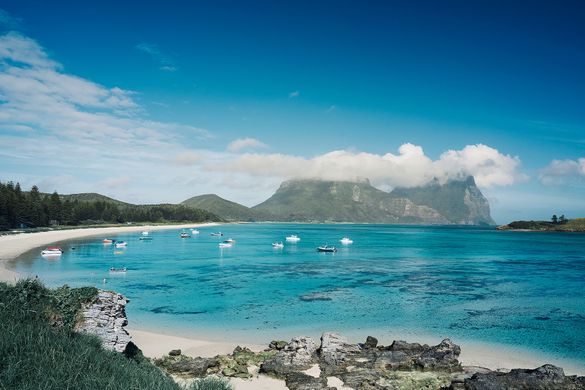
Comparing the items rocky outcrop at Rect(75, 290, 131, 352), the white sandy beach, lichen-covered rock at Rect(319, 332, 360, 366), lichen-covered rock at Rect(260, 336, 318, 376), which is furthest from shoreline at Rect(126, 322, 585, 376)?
rocky outcrop at Rect(75, 290, 131, 352)

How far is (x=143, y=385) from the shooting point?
10.8m

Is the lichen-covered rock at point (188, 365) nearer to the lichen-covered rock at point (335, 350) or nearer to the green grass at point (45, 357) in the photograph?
the lichen-covered rock at point (335, 350)

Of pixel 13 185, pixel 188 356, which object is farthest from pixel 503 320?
pixel 13 185

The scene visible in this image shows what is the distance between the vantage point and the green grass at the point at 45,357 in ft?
32.4

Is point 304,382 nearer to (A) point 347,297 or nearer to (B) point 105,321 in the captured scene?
(B) point 105,321

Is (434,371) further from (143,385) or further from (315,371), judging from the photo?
(143,385)

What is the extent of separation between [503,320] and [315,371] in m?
26.2

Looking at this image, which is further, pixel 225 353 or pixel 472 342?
pixel 472 342

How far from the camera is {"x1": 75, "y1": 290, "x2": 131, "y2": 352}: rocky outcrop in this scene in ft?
63.0

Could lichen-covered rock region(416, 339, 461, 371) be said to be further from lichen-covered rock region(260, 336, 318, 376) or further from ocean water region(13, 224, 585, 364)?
ocean water region(13, 224, 585, 364)

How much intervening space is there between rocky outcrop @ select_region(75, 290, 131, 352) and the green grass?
1587mm

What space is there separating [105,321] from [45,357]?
30.4 feet

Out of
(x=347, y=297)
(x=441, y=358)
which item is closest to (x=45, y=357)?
(x=441, y=358)

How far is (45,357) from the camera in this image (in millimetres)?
11094
